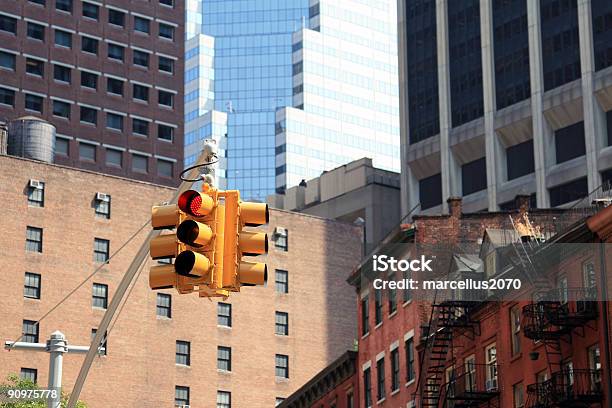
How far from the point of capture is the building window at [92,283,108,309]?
4331 inches

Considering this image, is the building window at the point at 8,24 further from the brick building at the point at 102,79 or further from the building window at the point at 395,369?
the building window at the point at 395,369

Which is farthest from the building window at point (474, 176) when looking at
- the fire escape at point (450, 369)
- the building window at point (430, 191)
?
the fire escape at point (450, 369)

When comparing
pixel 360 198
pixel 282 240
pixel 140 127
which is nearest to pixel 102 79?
pixel 140 127

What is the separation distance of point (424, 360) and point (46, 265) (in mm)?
47189

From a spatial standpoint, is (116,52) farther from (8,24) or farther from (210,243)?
(210,243)

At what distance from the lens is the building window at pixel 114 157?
511 ft

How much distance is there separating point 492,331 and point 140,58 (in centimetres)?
10427

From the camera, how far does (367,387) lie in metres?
78.6

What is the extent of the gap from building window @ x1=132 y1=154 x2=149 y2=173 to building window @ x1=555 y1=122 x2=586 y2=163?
158 ft

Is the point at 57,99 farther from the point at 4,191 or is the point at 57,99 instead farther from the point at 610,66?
the point at 610,66

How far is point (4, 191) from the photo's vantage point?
357 ft

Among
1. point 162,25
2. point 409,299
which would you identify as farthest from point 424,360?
point 162,25

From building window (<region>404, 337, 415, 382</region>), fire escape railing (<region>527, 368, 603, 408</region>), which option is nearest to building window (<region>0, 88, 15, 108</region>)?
building window (<region>404, 337, 415, 382</region>)

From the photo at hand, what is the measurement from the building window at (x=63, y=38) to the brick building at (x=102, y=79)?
107 mm
